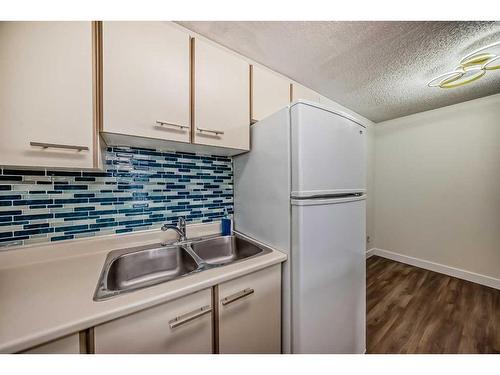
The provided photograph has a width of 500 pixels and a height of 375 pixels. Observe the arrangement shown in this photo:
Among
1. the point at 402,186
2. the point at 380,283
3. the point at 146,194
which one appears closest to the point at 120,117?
the point at 146,194

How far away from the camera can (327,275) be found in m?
1.06

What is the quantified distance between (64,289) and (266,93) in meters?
1.53

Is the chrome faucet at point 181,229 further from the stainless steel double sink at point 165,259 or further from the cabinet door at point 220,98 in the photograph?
the cabinet door at point 220,98

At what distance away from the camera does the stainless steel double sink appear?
996 mm

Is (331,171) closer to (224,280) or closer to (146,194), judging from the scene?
(224,280)

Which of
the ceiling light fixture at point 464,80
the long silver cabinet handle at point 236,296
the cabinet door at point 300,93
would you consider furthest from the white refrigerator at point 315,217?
the ceiling light fixture at point 464,80

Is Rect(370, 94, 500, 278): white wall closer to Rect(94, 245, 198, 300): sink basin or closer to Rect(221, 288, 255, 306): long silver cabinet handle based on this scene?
Rect(221, 288, 255, 306): long silver cabinet handle

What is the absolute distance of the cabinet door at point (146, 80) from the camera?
2.84 feet

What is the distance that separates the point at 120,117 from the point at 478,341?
281 centimetres

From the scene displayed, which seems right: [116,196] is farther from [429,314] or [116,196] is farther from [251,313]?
[429,314]

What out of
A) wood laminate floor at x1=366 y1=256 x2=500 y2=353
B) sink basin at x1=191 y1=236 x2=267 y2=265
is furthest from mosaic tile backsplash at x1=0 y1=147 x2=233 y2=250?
wood laminate floor at x1=366 y1=256 x2=500 y2=353

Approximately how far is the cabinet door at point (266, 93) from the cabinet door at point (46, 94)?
90 centimetres

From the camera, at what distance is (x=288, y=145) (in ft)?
3.33

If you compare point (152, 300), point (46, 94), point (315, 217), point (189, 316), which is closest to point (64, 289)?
point (152, 300)
